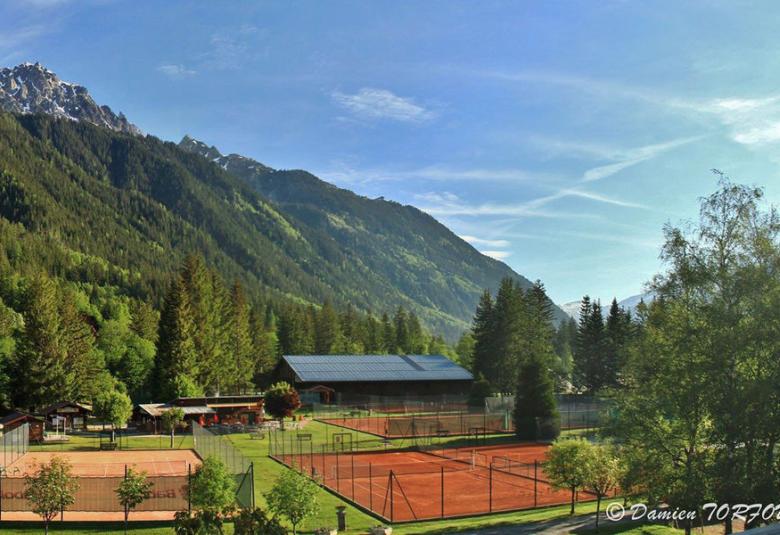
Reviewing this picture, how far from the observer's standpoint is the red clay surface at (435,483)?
30.0 m

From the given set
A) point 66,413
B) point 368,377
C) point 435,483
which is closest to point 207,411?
point 66,413

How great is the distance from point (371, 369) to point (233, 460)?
6625cm

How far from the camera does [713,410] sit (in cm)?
2200

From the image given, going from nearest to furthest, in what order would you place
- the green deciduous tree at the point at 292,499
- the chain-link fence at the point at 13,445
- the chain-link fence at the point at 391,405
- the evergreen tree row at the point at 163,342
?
the green deciduous tree at the point at 292,499, the chain-link fence at the point at 13,445, the evergreen tree row at the point at 163,342, the chain-link fence at the point at 391,405

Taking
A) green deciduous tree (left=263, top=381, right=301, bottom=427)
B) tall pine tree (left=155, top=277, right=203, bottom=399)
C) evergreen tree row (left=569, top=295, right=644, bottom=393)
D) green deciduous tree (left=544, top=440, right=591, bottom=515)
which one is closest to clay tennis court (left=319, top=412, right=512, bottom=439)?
green deciduous tree (left=263, top=381, right=301, bottom=427)

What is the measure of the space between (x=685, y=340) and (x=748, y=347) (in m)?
1.99

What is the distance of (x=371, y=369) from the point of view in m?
99.4

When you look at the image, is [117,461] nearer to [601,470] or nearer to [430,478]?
[430,478]

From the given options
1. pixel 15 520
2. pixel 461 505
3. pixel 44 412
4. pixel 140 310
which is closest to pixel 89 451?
pixel 44 412

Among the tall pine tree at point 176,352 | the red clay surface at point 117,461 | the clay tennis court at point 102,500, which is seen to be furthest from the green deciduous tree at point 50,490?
the tall pine tree at point 176,352

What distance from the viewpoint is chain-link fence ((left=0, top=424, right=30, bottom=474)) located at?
4069 centimetres

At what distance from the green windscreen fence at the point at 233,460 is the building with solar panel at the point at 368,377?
4039 centimetres

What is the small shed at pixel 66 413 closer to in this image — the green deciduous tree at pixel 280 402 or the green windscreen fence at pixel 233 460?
the green windscreen fence at pixel 233 460

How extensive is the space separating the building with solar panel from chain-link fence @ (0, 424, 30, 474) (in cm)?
4597
